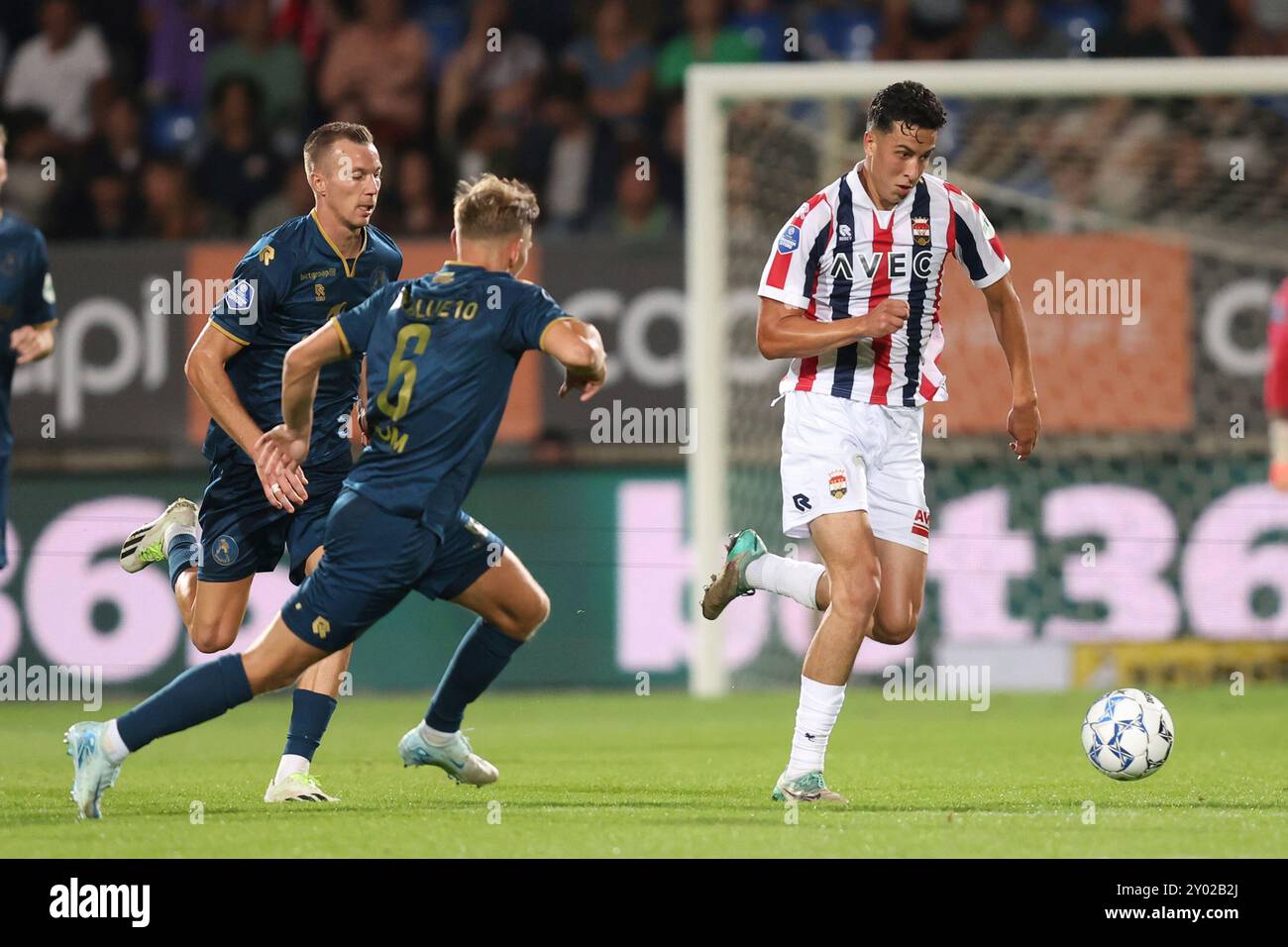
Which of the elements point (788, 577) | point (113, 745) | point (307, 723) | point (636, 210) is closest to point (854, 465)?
point (788, 577)

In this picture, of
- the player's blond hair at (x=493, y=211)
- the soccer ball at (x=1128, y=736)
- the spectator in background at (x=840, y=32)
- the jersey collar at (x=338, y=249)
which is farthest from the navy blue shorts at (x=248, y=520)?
the spectator in background at (x=840, y=32)

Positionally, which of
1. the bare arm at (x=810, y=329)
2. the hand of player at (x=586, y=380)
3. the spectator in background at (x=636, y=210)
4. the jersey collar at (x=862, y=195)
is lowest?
the hand of player at (x=586, y=380)

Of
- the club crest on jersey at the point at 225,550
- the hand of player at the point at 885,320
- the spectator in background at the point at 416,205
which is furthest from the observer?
the spectator in background at the point at 416,205

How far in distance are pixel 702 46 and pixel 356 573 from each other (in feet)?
26.8

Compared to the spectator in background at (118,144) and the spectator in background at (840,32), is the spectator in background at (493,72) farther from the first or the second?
the spectator in background at (118,144)

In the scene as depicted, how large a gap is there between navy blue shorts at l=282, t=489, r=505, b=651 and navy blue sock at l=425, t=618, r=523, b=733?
27.3 inches

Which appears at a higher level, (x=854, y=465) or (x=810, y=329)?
(x=810, y=329)

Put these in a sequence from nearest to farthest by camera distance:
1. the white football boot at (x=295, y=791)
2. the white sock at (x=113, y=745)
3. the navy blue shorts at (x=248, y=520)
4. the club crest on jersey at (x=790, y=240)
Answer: the white sock at (x=113, y=745), the white football boot at (x=295, y=791), the club crest on jersey at (x=790, y=240), the navy blue shorts at (x=248, y=520)

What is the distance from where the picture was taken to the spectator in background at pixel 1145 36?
12875 mm

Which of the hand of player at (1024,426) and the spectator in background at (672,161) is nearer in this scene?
the hand of player at (1024,426)

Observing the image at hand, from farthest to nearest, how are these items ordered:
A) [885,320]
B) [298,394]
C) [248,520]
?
[248,520], [885,320], [298,394]

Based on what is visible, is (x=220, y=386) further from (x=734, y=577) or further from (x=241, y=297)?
(x=734, y=577)

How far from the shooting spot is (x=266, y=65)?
13273 mm

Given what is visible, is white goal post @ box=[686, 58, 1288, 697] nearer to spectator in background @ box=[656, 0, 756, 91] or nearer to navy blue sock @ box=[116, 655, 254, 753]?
spectator in background @ box=[656, 0, 756, 91]
